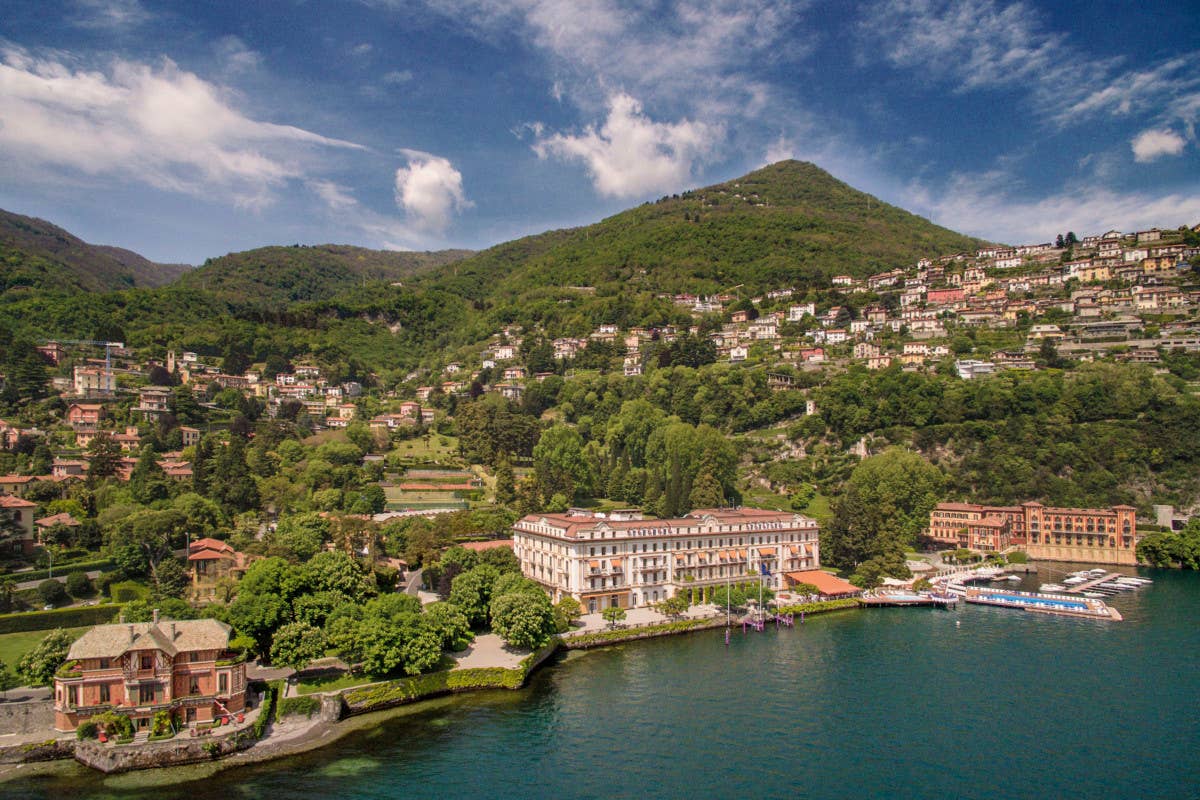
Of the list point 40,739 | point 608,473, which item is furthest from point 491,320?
point 40,739

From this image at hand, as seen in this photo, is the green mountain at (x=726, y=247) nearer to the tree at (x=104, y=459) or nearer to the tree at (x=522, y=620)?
the tree at (x=104, y=459)

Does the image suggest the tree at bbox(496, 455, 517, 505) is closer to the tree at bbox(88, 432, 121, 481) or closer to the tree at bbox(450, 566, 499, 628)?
the tree at bbox(450, 566, 499, 628)

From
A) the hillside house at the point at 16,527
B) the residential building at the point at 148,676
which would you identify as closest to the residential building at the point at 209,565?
the hillside house at the point at 16,527

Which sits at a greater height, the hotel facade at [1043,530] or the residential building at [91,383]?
the residential building at [91,383]

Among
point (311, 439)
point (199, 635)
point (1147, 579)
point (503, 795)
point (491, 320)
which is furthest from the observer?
point (491, 320)

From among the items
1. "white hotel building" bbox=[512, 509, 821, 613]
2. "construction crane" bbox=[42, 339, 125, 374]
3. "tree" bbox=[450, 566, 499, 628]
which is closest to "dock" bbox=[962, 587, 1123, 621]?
"white hotel building" bbox=[512, 509, 821, 613]

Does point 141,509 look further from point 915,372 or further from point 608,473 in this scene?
point 915,372
